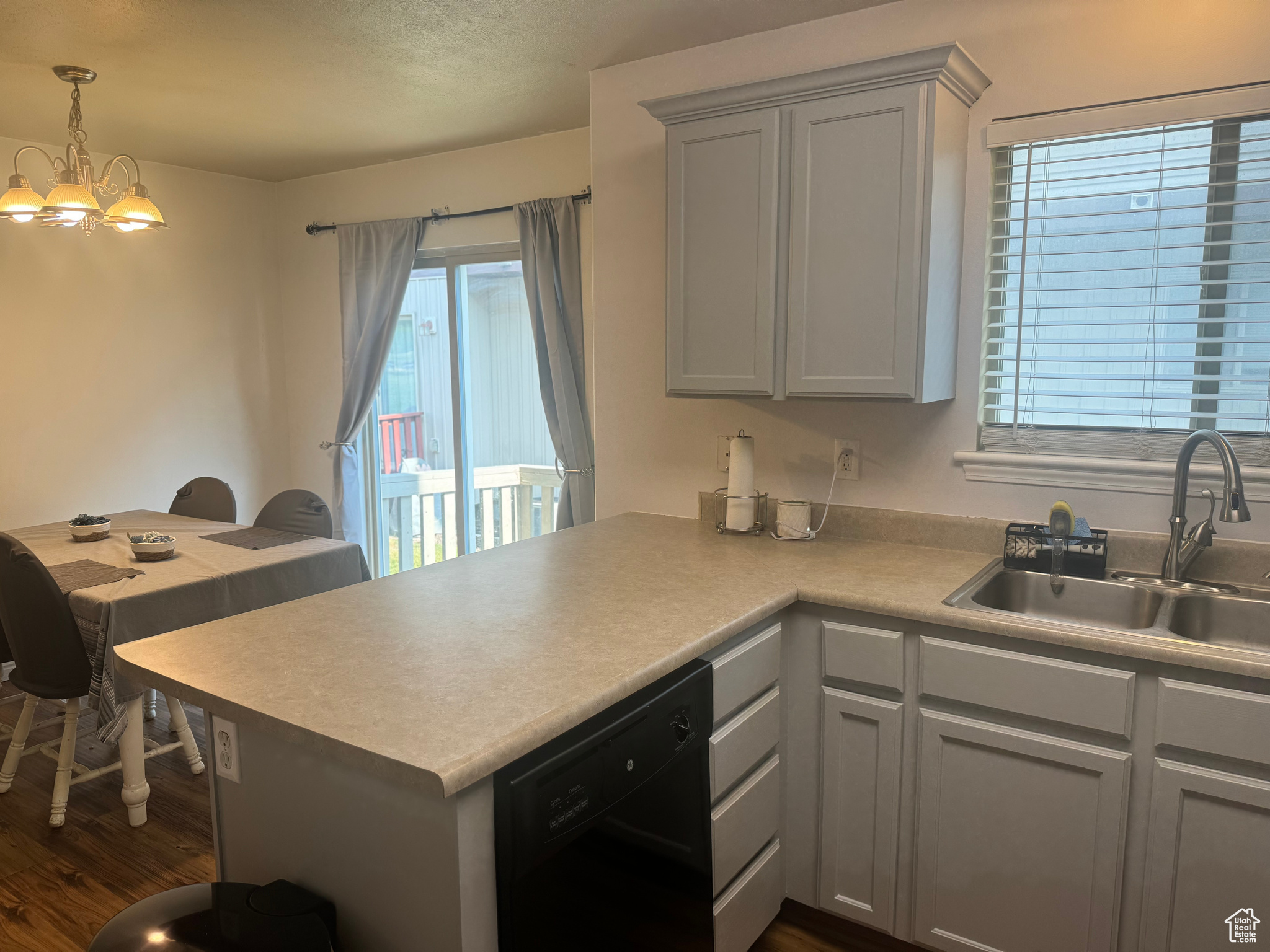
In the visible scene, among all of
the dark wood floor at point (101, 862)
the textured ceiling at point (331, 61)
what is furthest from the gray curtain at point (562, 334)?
the dark wood floor at point (101, 862)

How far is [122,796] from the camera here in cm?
269

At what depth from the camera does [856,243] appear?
2.19m

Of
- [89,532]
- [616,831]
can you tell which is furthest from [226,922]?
[89,532]

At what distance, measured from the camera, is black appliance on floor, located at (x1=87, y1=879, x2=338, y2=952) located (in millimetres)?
1236

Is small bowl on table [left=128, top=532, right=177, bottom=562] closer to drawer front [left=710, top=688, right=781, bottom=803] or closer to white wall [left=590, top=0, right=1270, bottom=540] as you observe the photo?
white wall [left=590, top=0, right=1270, bottom=540]

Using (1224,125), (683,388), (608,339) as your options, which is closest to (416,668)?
(683,388)

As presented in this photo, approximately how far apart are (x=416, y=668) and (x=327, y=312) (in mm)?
3833

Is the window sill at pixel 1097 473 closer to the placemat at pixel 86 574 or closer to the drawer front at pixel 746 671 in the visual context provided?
the drawer front at pixel 746 671

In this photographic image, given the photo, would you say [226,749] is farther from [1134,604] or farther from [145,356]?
[145,356]

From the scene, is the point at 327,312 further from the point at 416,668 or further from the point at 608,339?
the point at 416,668

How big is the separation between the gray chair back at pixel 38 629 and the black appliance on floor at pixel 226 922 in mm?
1577

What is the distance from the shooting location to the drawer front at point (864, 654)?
1930 mm

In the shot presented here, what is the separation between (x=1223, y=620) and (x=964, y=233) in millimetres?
1158

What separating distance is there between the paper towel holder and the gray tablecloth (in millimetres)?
1410
